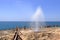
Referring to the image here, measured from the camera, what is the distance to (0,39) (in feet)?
121

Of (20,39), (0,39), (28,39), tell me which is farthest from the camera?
(0,39)

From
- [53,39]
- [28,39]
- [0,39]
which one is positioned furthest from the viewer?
[0,39]

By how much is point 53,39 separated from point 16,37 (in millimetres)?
11837

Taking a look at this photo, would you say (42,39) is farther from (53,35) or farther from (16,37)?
(16,37)

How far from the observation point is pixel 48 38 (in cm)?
3412

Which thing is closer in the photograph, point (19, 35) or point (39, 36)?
point (19, 35)

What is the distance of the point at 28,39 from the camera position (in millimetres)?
31797

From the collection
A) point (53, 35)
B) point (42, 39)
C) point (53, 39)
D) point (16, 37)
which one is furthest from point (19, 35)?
point (53, 35)

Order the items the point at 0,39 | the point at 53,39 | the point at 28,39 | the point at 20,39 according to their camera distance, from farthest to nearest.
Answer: the point at 0,39, the point at 53,39, the point at 28,39, the point at 20,39

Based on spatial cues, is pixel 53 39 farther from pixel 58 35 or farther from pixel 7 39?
pixel 7 39

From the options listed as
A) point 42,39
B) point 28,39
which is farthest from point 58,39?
point 28,39

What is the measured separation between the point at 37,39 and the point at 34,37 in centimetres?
96

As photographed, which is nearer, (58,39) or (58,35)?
(58,39)

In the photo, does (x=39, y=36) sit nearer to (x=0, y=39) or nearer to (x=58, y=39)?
(x=58, y=39)
